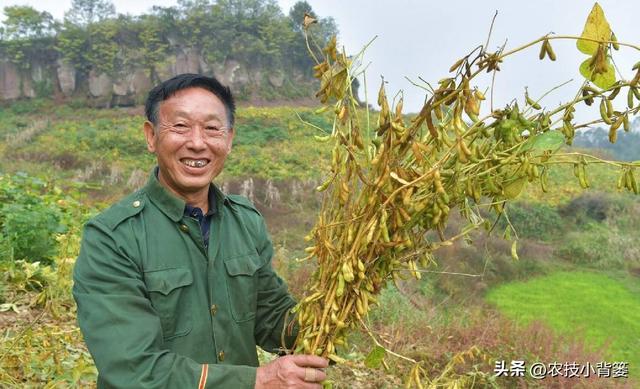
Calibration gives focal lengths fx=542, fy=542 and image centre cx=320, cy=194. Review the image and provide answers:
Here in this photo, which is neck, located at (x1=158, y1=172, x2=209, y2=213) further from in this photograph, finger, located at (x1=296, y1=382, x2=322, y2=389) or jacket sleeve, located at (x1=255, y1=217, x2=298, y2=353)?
finger, located at (x1=296, y1=382, x2=322, y2=389)

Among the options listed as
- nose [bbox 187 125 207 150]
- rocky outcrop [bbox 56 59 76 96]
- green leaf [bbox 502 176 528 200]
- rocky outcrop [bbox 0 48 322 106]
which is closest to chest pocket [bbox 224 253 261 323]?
nose [bbox 187 125 207 150]

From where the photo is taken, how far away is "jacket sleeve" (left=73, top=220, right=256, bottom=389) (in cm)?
140

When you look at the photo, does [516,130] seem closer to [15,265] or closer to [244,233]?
[244,233]

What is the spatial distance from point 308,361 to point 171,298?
465mm

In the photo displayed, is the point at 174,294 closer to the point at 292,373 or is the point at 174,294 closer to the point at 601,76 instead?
the point at 292,373

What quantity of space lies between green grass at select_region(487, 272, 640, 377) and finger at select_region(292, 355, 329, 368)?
5.12 metres

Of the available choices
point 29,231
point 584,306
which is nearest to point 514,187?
point 29,231

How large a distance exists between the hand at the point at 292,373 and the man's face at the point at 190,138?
0.61 metres

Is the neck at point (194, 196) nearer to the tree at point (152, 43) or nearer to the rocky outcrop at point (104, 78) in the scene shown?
the rocky outcrop at point (104, 78)

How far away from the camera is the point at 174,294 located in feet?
5.37

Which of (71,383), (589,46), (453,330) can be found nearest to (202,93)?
(589,46)

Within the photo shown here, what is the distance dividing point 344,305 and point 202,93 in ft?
2.61

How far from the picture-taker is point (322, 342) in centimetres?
152

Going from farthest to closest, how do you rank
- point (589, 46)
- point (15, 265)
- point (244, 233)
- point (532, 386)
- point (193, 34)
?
point (193, 34), point (15, 265), point (532, 386), point (244, 233), point (589, 46)
